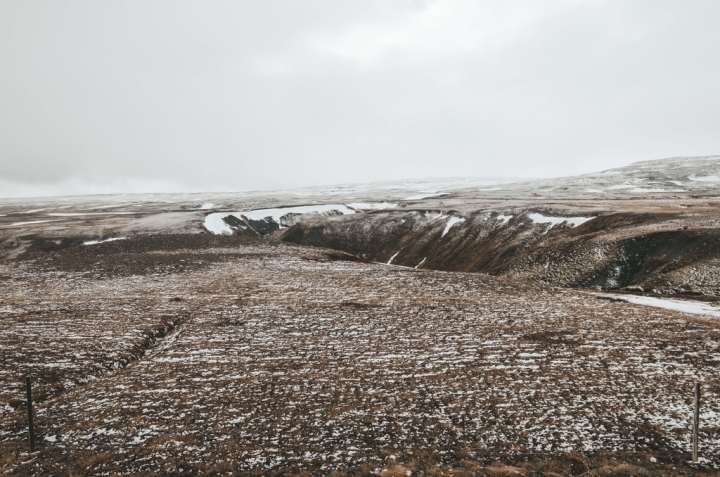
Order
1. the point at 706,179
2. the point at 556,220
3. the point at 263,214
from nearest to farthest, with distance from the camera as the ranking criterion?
the point at 556,220 < the point at 263,214 < the point at 706,179

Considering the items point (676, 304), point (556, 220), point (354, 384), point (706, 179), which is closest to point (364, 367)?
point (354, 384)

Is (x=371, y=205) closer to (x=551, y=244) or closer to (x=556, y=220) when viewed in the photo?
(x=556, y=220)

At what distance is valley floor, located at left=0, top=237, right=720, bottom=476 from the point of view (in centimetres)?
1161

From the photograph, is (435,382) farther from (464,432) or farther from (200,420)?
(200,420)

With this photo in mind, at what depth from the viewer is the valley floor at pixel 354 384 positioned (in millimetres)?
11609

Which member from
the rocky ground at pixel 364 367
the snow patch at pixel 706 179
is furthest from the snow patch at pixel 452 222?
the snow patch at pixel 706 179

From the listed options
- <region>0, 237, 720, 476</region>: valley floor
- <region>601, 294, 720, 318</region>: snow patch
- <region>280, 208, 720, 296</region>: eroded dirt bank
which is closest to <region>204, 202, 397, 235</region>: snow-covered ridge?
<region>280, 208, 720, 296</region>: eroded dirt bank

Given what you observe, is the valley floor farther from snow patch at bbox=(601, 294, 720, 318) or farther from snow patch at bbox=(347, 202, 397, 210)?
snow patch at bbox=(347, 202, 397, 210)

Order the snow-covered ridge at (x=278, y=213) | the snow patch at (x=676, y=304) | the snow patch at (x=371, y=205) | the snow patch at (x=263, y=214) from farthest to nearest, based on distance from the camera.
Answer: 1. the snow patch at (x=371, y=205)
2. the snow-covered ridge at (x=278, y=213)
3. the snow patch at (x=263, y=214)
4. the snow patch at (x=676, y=304)

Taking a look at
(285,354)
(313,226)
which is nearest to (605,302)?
(285,354)

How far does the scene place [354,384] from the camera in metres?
16.3

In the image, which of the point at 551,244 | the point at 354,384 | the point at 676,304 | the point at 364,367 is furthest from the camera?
the point at 551,244

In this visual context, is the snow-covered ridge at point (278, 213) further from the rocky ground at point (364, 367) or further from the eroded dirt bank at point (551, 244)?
the rocky ground at point (364, 367)

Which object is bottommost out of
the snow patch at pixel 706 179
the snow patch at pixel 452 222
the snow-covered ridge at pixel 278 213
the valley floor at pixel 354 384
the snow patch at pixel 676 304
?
the snow patch at pixel 676 304
